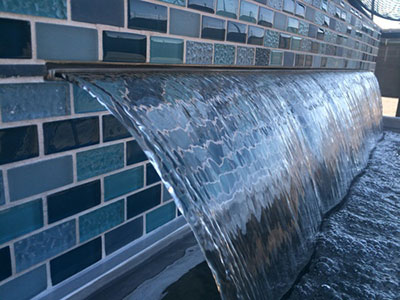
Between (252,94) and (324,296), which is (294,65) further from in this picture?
(324,296)

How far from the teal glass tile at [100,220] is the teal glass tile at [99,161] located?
140 millimetres

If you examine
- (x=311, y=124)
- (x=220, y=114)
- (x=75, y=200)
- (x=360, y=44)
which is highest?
(x=360, y=44)

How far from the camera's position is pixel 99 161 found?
116cm

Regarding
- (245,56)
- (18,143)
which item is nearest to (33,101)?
(18,143)

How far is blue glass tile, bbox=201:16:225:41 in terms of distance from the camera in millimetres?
1505

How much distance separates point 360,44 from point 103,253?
4311mm

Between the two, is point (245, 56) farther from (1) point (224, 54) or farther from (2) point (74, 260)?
(2) point (74, 260)

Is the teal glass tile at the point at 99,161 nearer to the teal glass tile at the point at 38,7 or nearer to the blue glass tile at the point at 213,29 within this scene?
the teal glass tile at the point at 38,7

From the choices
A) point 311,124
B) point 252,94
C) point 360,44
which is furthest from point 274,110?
point 360,44

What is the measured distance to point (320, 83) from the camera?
→ 2520 mm

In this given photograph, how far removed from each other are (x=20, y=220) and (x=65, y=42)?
51cm

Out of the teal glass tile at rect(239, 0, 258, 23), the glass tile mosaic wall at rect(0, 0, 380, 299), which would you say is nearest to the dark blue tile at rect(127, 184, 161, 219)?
the glass tile mosaic wall at rect(0, 0, 380, 299)

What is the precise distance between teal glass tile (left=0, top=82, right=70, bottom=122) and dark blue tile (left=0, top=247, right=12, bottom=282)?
359 mm

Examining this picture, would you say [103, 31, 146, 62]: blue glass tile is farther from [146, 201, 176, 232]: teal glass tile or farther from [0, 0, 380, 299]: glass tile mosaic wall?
[146, 201, 176, 232]: teal glass tile
